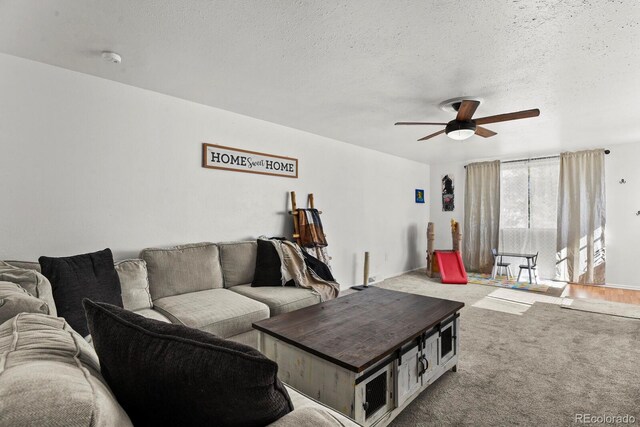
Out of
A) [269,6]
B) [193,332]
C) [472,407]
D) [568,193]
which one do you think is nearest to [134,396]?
[193,332]

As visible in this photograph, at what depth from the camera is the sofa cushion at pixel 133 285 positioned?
93.0 inches

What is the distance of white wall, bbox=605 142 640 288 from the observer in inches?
197

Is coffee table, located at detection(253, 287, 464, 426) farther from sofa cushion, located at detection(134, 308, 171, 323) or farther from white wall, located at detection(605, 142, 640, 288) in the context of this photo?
white wall, located at detection(605, 142, 640, 288)

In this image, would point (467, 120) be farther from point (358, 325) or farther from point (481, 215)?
point (481, 215)

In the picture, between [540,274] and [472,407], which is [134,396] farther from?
[540,274]

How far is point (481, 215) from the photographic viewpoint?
6.34 m

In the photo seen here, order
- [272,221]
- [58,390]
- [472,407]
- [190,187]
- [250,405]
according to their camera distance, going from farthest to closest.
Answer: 1. [272,221]
2. [190,187]
3. [472,407]
4. [250,405]
5. [58,390]

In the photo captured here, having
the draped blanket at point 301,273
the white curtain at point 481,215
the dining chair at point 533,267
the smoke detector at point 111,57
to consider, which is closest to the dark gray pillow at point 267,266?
the draped blanket at point 301,273

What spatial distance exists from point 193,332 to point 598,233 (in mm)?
6652

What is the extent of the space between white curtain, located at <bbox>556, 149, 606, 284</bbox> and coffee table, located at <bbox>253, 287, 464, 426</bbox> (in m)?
4.45

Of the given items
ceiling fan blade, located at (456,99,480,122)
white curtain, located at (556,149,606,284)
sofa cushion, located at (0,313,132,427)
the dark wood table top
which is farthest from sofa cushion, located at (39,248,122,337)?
white curtain, located at (556,149,606,284)

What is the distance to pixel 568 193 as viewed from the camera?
5.47m

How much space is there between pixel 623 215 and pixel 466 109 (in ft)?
14.4

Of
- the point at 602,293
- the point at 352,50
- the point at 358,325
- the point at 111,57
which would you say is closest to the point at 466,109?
the point at 352,50
